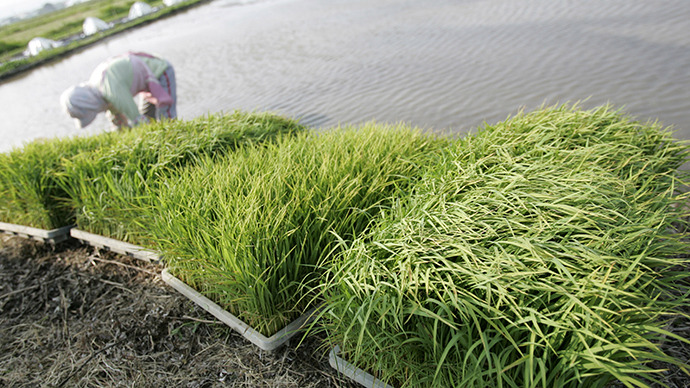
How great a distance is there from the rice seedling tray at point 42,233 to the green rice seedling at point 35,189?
0.06 meters

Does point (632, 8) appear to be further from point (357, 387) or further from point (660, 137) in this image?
point (357, 387)

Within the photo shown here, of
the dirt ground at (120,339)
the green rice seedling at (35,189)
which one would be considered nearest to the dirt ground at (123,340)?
the dirt ground at (120,339)

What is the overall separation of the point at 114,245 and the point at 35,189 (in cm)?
76

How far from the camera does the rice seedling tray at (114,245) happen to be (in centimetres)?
195

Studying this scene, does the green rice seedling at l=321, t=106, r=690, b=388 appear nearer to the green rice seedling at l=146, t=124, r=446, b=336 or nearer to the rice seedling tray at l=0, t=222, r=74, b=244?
the green rice seedling at l=146, t=124, r=446, b=336

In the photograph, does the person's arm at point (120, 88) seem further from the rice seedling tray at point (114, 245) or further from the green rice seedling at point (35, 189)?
the rice seedling tray at point (114, 245)

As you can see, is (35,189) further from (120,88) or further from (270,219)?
(270,219)

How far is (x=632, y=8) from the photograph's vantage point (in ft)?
14.3

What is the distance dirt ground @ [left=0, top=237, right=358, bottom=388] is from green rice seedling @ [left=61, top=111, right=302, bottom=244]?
0.24 m

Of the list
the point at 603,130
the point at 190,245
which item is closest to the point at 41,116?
the point at 190,245

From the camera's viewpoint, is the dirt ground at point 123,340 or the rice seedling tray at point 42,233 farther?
the rice seedling tray at point 42,233

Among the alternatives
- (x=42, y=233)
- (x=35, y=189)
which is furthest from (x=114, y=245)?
(x=35, y=189)

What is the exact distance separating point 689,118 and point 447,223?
2.50m

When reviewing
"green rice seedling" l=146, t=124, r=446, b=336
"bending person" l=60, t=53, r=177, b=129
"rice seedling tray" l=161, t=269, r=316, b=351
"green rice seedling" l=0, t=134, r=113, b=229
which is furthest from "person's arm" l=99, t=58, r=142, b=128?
"rice seedling tray" l=161, t=269, r=316, b=351
